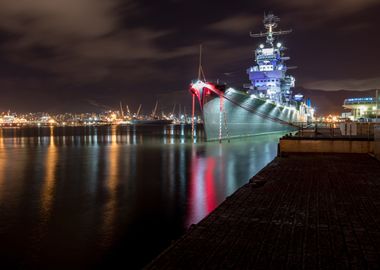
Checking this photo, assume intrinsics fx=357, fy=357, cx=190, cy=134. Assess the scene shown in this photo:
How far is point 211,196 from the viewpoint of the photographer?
1566 centimetres

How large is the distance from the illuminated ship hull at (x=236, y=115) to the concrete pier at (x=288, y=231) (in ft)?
90.9

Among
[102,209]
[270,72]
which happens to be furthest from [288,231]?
[270,72]

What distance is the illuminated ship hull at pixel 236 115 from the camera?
44.9 metres

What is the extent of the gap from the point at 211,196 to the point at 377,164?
8.50 m

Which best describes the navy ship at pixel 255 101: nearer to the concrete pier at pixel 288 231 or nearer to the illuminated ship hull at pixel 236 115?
the illuminated ship hull at pixel 236 115

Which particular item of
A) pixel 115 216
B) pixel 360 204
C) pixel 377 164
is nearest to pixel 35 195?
pixel 115 216

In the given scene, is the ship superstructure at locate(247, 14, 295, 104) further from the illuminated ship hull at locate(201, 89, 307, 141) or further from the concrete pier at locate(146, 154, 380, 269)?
the concrete pier at locate(146, 154, 380, 269)

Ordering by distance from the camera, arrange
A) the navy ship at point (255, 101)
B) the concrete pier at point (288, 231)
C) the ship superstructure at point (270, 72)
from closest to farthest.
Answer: the concrete pier at point (288, 231) < the navy ship at point (255, 101) < the ship superstructure at point (270, 72)

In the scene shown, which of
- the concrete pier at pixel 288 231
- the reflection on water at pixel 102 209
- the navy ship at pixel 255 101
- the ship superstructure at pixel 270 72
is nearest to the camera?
the concrete pier at pixel 288 231

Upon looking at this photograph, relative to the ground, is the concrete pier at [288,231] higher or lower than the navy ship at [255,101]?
lower

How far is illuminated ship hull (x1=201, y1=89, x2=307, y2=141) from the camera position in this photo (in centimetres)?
4491

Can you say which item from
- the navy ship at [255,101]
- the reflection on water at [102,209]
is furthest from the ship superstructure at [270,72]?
the reflection on water at [102,209]

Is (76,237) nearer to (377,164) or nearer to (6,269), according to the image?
(6,269)

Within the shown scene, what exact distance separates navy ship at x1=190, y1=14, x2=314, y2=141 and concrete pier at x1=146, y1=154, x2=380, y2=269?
2082 cm
